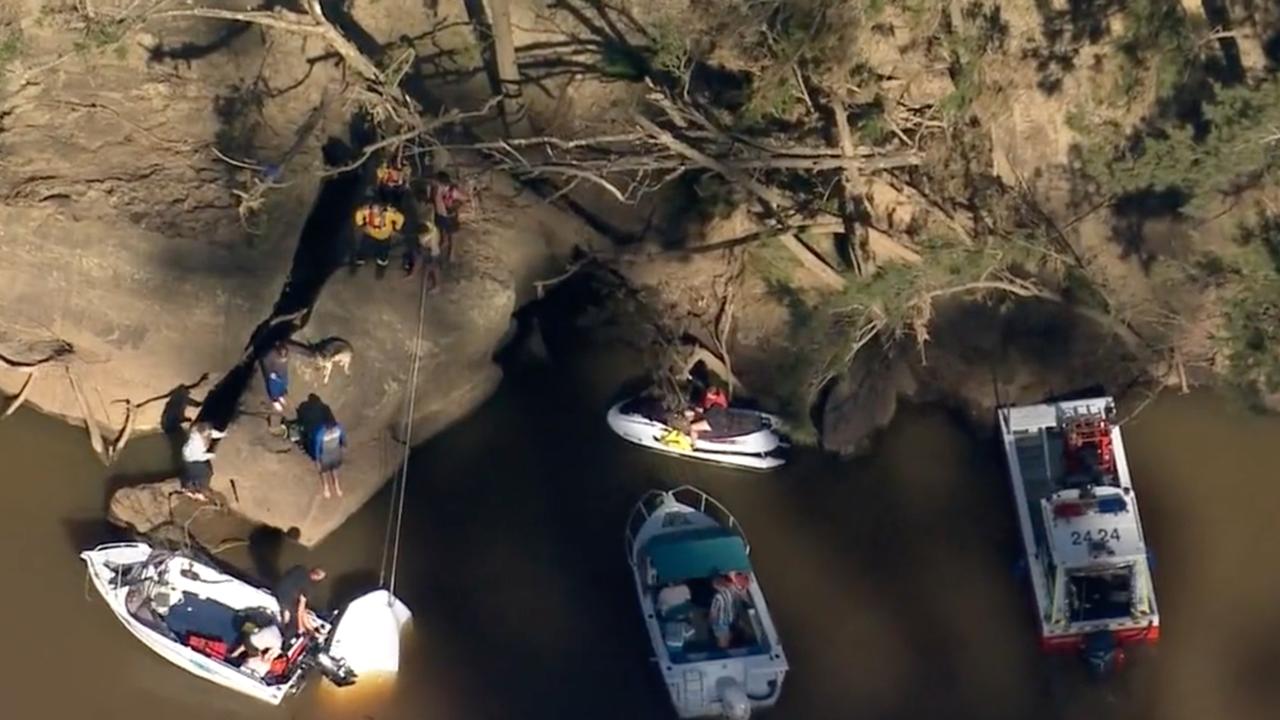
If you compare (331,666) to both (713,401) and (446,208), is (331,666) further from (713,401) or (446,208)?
(446,208)

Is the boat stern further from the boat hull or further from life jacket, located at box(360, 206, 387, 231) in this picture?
life jacket, located at box(360, 206, 387, 231)

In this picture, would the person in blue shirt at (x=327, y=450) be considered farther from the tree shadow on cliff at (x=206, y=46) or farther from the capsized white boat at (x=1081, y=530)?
the capsized white boat at (x=1081, y=530)

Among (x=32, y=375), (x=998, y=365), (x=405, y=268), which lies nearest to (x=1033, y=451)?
(x=998, y=365)

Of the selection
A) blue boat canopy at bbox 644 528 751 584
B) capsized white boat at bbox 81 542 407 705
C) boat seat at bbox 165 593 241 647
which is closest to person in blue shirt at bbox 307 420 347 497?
capsized white boat at bbox 81 542 407 705

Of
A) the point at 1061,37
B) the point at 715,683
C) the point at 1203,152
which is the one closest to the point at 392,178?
the point at 715,683

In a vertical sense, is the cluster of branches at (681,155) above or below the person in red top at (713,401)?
above

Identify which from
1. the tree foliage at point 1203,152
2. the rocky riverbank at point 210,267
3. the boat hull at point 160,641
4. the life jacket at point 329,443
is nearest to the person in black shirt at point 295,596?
the boat hull at point 160,641
